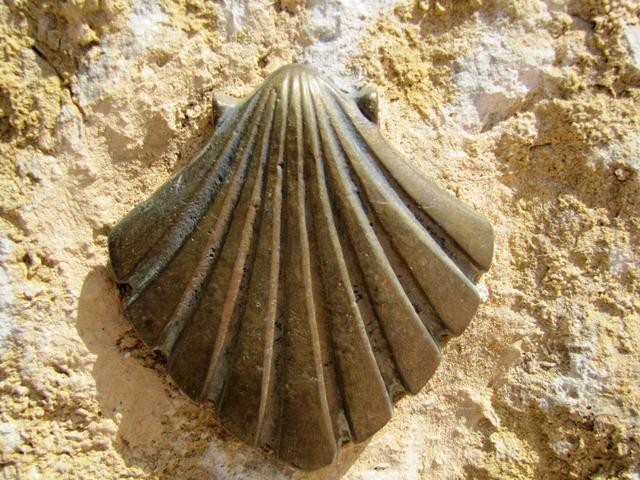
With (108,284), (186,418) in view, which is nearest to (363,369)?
(186,418)

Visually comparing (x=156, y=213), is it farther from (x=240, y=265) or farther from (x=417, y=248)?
(x=417, y=248)

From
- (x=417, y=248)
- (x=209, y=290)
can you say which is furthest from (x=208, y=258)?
(x=417, y=248)

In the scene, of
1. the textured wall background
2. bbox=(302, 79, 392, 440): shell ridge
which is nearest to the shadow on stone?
the textured wall background

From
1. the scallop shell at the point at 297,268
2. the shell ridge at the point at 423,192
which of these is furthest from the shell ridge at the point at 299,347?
the shell ridge at the point at 423,192

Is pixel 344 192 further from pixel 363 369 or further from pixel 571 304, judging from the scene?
pixel 571 304

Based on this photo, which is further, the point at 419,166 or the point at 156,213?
the point at 419,166

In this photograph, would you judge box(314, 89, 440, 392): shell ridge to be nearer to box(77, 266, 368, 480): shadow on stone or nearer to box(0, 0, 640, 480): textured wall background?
box(0, 0, 640, 480): textured wall background

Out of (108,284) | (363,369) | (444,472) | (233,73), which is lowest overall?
(444,472)
